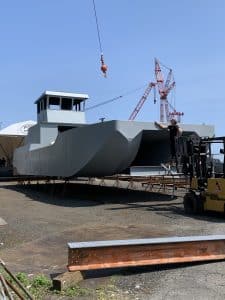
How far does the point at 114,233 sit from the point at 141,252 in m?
4.38

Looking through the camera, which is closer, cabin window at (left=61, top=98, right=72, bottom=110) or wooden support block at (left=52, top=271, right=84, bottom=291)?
wooden support block at (left=52, top=271, right=84, bottom=291)

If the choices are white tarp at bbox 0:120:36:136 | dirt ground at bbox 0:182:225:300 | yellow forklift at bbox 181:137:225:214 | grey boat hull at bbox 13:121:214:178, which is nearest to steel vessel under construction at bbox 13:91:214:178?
Answer: grey boat hull at bbox 13:121:214:178

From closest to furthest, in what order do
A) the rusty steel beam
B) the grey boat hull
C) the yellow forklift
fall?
the rusty steel beam, the yellow forklift, the grey boat hull

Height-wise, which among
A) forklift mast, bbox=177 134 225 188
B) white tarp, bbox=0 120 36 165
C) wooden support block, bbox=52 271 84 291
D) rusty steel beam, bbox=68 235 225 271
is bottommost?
wooden support block, bbox=52 271 84 291

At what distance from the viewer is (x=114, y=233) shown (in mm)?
12195

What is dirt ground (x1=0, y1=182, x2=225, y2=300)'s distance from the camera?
7098 millimetres

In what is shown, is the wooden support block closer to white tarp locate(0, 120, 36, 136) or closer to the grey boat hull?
the grey boat hull

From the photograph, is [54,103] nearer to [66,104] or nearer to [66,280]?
[66,104]

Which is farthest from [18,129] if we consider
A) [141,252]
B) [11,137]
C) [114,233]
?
[141,252]

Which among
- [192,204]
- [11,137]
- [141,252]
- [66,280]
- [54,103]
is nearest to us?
[66,280]

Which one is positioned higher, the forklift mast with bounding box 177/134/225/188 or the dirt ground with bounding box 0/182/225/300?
the forklift mast with bounding box 177/134/225/188

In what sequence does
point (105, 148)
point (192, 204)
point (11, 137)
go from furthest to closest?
1. point (11, 137)
2. point (105, 148)
3. point (192, 204)

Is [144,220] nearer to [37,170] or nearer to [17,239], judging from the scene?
[17,239]

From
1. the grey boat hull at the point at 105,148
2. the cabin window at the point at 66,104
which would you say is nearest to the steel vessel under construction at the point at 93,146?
the grey boat hull at the point at 105,148
